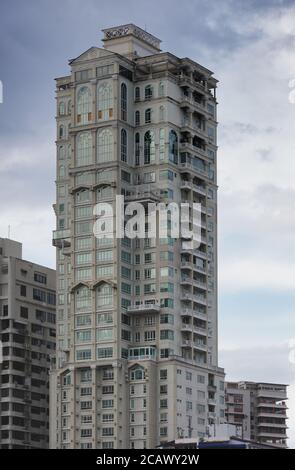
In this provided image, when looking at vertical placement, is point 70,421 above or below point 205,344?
below

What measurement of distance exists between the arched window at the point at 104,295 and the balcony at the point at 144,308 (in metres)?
3.34

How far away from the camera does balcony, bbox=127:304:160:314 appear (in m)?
190

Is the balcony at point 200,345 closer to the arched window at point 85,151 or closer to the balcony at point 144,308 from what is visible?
the balcony at point 144,308

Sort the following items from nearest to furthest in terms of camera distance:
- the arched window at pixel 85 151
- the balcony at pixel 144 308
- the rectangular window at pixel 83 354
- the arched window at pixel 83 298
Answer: the balcony at pixel 144 308, the rectangular window at pixel 83 354, the arched window at pixel 83 298, the arched window at pixel 85 151

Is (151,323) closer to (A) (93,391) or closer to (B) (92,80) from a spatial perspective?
(A) (93,391)

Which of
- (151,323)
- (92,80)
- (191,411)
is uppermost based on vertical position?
(92,80)

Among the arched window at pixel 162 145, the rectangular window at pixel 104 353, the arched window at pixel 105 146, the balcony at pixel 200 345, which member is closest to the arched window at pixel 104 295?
the rectangular window at pixel 104 353

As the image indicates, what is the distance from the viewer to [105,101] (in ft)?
653

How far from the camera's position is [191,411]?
19050 centimetres

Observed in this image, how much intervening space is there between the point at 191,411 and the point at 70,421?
1811 cm

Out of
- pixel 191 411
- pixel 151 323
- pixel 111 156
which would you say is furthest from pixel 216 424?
pixel 111 156

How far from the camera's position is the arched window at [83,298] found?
193 meters
